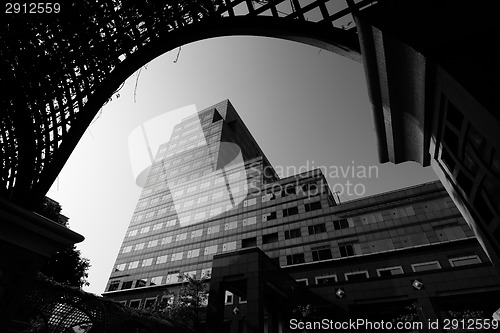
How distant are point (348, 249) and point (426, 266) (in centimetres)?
757

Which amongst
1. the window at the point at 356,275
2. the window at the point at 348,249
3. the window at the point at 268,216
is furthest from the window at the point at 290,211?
the window at the point at 356,275

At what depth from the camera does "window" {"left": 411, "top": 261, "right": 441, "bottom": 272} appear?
24.6 meters

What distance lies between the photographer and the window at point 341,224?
32125 mm

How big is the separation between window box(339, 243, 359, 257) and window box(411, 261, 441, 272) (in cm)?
580

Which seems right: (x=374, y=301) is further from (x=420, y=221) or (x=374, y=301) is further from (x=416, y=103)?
(x=416, y=103)

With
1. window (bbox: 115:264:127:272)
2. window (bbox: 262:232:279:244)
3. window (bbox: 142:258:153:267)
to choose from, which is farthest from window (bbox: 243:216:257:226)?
window (bbox: 115:264:127:272)

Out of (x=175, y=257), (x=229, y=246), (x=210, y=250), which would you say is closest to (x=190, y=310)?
(x=229, y=246)

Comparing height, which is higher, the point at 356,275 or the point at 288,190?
the point at 288,190

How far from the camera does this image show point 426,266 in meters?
25.0

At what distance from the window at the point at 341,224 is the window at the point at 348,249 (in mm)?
2318

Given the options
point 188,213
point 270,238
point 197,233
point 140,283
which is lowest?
point 140,283

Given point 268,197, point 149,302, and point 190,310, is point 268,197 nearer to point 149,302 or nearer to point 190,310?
point 190,310

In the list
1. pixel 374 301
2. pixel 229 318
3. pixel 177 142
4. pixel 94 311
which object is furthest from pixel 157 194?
pixel 94 311

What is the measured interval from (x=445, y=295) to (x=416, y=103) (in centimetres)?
2678
